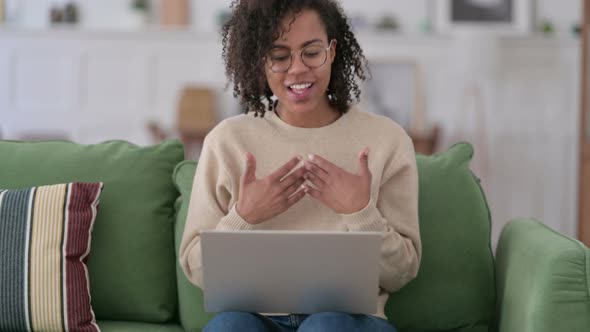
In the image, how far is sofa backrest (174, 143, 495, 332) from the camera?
1.77 m

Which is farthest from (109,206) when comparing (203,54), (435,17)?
(435,17)

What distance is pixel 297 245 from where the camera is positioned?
1.37m

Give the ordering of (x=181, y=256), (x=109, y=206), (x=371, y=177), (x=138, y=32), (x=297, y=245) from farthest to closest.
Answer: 1. (x=138, y=32)
2. (x=109, y=206)
3. (x=181, y=256)
4. (x=371, y=177)
5. (x=297, y=245)

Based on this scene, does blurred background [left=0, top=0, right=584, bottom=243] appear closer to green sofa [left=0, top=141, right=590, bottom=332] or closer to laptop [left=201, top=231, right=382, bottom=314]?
green sofa [left=0, top=141, right=590, bottom=332]

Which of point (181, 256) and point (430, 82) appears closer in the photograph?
point (181, 256)

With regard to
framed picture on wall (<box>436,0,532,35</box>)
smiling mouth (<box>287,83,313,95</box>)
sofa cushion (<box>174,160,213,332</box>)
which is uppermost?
framed picture on wall (<box>436,0,532,35</box>)

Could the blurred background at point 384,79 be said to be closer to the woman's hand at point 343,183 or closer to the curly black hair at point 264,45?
the curly black hair at point 264,45

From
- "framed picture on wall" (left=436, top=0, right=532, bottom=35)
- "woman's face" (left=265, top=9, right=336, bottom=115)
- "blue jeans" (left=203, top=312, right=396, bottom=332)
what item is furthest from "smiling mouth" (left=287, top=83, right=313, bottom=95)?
"framed picture on wall" (left=436, top=0, right=532, bottom=35)

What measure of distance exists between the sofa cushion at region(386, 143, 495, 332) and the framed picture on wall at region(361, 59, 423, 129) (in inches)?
121

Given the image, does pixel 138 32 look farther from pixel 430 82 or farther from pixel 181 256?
pixel 181 256

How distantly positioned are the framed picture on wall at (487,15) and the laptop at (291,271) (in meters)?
3.85

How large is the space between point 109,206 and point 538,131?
12.4 feet

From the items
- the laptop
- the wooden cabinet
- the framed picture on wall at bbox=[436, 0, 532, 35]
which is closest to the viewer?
the laptop

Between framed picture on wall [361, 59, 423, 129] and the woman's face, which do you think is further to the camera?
framed picture on wall [361, 59, 423, 129]
